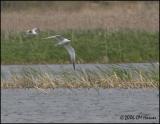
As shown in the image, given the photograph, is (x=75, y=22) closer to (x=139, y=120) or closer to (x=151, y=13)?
(x=151, y=13)

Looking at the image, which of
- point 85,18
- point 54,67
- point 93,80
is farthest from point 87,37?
point 93,80

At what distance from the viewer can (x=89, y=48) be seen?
33.7 meters

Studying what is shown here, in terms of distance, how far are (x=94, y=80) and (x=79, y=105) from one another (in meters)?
1.96

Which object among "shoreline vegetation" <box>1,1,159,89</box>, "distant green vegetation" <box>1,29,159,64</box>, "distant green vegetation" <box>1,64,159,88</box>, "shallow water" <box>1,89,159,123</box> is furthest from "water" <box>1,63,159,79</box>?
"shallow water" <box>1,89,159,123</box>

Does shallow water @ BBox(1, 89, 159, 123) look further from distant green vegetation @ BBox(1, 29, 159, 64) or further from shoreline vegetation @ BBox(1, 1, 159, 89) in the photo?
distant green vegetation @ BBox(1, 29, 159, 64)

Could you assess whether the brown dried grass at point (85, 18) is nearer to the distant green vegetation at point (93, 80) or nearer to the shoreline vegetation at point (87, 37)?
the shoreline vegetation at point (87, 37)

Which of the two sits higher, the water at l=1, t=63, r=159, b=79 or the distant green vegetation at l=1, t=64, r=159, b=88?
the distant green vegetation at l=1, t=64, r=159, b=88

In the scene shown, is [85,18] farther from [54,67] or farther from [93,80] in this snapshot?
[93,80]

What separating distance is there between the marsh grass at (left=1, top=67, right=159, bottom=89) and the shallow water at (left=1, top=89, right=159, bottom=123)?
0.47 ft

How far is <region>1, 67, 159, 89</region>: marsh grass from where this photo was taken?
2358 cm

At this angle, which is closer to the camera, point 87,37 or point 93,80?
point 93,80

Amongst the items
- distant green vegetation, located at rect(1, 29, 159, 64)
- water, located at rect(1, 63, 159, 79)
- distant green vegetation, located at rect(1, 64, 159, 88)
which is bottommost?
distant green vegetation, located at rect(1, 29, 159, 64)

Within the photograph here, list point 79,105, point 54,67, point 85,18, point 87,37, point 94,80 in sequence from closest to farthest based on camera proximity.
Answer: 1. point 79,105
2. point 94,80
3. point 54,67
4. point 87,37
5. point 85,18

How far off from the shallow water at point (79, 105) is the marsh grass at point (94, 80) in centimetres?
14
